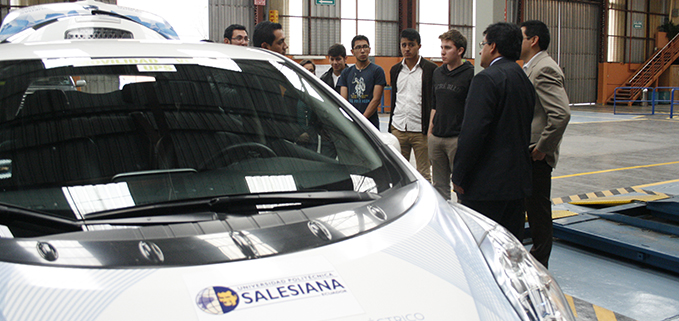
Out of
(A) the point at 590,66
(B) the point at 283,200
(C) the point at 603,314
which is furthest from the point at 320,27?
(B) the point at 283,200

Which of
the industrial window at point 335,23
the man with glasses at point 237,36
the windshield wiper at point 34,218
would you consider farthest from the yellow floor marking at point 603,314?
the industrial window at point 335,23

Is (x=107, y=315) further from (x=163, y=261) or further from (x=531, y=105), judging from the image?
(x=531, y=105)

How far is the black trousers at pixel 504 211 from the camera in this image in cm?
293

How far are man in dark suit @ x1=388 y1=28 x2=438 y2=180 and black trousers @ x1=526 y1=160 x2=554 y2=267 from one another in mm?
1607

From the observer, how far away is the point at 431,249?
136 cm

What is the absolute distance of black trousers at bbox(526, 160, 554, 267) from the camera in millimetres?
3238

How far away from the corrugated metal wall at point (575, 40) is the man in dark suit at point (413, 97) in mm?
21673

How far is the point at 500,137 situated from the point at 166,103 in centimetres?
176

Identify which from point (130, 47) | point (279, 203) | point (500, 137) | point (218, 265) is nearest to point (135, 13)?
point (130, 47)

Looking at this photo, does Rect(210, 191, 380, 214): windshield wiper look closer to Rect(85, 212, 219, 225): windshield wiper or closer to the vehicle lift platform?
Rect(85, 212, 219, 225): windshield wiper

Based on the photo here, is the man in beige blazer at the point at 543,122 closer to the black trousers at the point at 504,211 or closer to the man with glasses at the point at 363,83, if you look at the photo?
the black trousers at the point at 504,211

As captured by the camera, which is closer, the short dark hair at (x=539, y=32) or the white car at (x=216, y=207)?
the white car at (x=216, y=207)

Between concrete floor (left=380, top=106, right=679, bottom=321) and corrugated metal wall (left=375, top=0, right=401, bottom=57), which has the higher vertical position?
corrugated metal wall (left=375, top=0, right=401, bottom=57)

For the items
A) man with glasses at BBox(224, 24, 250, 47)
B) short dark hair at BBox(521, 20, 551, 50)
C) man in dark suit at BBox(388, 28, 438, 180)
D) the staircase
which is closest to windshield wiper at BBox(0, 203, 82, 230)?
short dark hair at BBox(521, 20, 551, 50)
